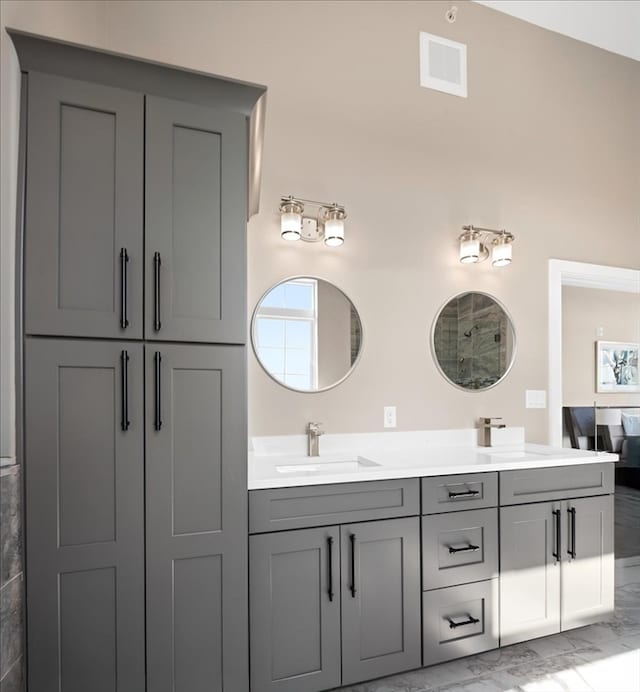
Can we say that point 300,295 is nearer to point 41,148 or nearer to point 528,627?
point 41,148

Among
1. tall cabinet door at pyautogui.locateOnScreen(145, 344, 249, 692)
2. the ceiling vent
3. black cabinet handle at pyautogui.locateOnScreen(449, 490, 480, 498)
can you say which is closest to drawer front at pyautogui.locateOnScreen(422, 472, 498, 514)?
black cabinet handle at pyautogui.locateOnScreen(449, 490, 480, 498)

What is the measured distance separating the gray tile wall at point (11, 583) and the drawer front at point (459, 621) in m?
1.51

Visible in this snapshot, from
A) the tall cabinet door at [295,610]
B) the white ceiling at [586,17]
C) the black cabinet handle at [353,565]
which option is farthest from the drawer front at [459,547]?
the white ceiling at [586,17]

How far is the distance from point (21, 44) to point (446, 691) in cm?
283

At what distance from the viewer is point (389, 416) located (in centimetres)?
277

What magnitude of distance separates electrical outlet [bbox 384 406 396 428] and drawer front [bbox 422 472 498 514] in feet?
2.01

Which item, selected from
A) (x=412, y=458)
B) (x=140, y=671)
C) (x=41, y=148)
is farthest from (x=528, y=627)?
(x=41, y=148)

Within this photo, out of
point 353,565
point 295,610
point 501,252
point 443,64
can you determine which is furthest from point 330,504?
point 443,64

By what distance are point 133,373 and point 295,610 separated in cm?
111

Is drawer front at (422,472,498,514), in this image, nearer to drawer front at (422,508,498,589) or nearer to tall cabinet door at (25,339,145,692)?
drawer front at (422,508,498,589)

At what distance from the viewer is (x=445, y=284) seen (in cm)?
298

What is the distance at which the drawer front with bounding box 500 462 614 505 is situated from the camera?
91.7 inches

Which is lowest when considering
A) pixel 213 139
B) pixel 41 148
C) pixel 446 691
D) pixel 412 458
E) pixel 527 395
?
pixel 446 691

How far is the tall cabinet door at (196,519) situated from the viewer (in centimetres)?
168
